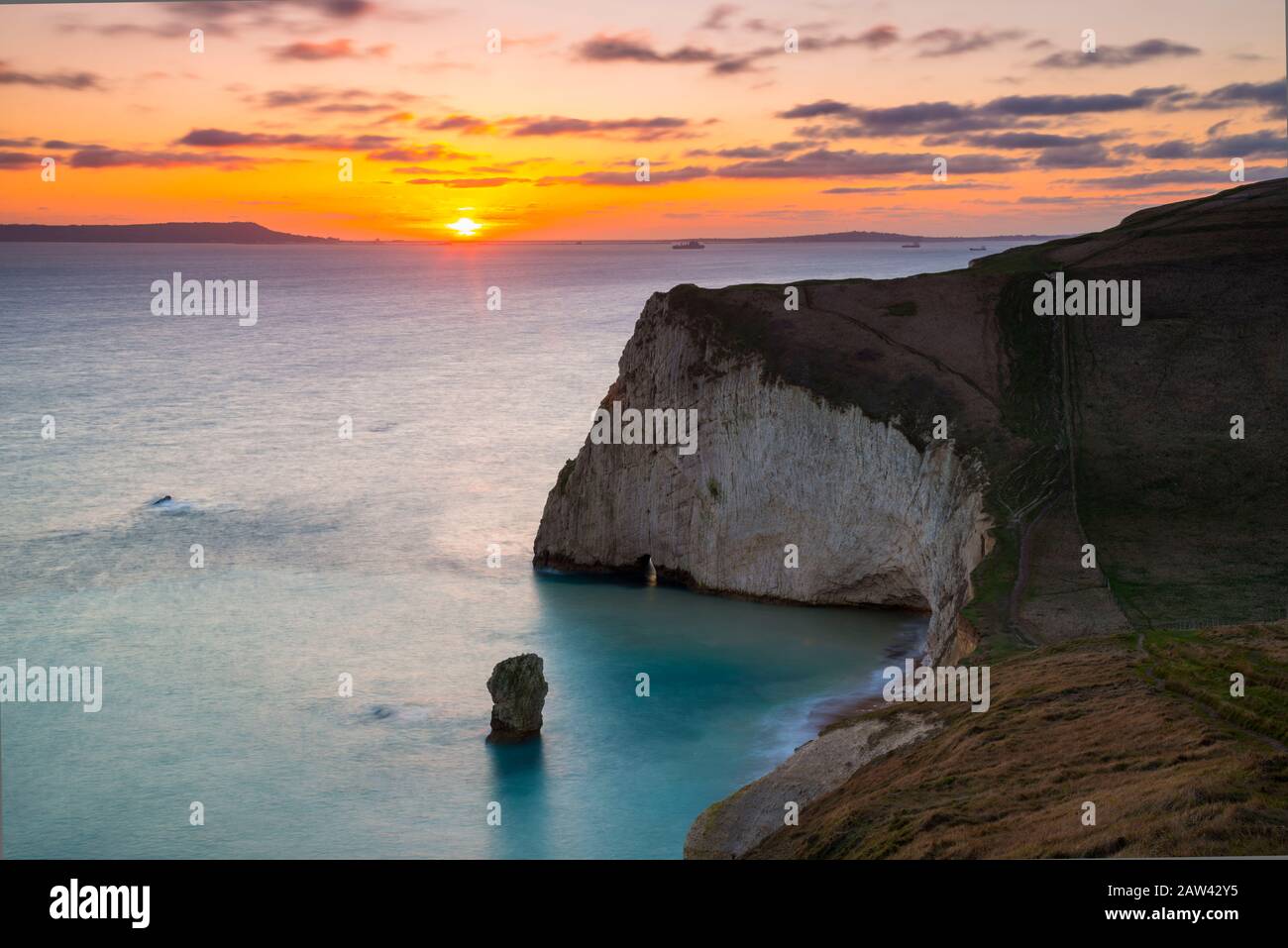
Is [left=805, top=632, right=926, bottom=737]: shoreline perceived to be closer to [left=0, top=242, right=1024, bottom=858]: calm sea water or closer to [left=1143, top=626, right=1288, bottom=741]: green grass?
Result: [left=0, top=242, right=1024, bottom=858]: calm sea water

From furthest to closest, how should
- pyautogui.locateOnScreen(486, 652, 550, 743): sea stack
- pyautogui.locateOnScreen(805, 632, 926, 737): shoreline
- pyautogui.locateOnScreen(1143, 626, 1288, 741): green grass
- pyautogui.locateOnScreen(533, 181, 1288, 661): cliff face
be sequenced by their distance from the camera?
pyautogui.locateOnScreen(533, 181, 1288, 661): cliff face, pyautogui.locateOnScreen(805, 632, 926, 737): shoreline, pyautogui.locateOnScreen(486, 652, 550, 743): sea stack, pyautogui.locateOnScreen(1143, 626, 1288, 741): green grass

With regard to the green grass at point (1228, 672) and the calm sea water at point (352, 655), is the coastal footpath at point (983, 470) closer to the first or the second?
the green grass at point (1228, 672)

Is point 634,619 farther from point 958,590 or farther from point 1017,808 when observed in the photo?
point 1017,808

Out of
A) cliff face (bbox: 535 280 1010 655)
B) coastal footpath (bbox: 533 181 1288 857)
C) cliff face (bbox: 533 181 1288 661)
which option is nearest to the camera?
coastal footpath (bbox: 533 181 1288 857)

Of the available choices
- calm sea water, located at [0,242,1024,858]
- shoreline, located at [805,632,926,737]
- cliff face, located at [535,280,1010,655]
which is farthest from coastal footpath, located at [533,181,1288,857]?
calm sea water, located at [0,242,1024,858]

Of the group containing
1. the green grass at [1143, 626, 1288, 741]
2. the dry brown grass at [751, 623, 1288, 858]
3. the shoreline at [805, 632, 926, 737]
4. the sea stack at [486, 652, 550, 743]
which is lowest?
the shoreline at [805, 632, 926, 737]

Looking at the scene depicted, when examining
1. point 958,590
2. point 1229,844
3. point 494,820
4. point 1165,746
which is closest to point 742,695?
point 958,590

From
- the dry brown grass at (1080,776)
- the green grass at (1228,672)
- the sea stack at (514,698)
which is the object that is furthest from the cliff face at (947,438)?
the sea stack at (514,698)

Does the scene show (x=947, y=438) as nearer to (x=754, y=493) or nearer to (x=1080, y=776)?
(x=754, y=493)
